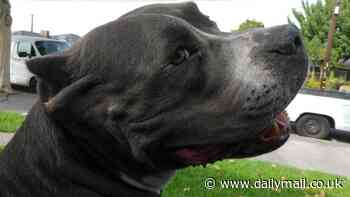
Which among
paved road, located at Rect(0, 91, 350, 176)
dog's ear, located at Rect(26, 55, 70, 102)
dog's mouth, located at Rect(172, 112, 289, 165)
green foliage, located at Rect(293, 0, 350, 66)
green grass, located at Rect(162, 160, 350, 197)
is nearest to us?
dog's ear, located at Rect(26, 55, 70, 102)

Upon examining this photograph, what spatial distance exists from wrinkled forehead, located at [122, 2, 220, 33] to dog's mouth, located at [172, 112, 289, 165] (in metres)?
0.60

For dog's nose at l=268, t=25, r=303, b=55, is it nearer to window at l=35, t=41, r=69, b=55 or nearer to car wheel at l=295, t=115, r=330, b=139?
car wheel at l=295, t=115, r=330, b=139

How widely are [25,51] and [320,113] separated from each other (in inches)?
368

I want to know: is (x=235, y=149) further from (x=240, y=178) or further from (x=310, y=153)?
(x=310, y=153)

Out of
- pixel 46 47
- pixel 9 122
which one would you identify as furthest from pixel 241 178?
pixel 46 47

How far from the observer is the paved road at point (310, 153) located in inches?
304

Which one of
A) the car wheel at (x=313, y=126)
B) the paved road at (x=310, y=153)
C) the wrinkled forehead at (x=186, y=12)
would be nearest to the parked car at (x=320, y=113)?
the car wheel at (x=313, y=126)

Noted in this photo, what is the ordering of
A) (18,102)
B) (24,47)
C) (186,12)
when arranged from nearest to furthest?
(186,12), (18,102), (24,47)

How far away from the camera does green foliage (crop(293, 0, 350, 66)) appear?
107 ft

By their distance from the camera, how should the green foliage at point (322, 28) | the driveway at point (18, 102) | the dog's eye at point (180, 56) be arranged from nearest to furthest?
the dog's eye at point (180, 56), the driveway at point (18, 102), the green foliage at point (322, 28)

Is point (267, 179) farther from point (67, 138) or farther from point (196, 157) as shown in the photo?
point (67, 138)

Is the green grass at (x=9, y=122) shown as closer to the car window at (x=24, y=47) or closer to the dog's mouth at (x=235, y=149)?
the dog's mouth at (x=235, y=149)

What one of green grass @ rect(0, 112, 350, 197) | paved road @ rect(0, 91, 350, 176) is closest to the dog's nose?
green grass @ rect(0, 112, 350, 197)

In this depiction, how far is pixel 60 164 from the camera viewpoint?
6.21ft
